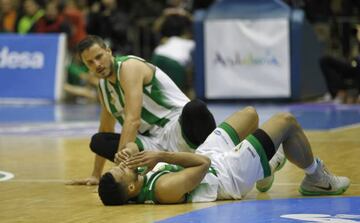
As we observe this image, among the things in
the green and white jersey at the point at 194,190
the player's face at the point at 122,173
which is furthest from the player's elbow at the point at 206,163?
the player's face at the point at 122,173

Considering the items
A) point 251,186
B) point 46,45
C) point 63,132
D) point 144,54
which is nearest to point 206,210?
Result: point 251,186

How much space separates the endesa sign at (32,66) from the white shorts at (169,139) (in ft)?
38.6

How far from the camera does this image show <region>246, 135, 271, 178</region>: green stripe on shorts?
668 cm

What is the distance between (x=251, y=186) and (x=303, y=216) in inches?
32.5

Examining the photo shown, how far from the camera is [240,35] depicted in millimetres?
17906

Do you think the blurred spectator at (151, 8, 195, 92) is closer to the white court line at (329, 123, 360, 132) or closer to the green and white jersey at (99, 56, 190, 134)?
the white court line at (329, 123, 360, 132)

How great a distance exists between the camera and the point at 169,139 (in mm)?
7816

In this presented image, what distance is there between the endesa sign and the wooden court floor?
23.2ft

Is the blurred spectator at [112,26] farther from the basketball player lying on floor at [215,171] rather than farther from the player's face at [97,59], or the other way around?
the basketball player lying on floor at [215,171]

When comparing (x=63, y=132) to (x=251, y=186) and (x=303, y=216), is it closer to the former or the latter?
(x=251, y=186)

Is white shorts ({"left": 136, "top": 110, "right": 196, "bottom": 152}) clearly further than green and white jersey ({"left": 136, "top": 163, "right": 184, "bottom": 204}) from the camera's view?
Yes

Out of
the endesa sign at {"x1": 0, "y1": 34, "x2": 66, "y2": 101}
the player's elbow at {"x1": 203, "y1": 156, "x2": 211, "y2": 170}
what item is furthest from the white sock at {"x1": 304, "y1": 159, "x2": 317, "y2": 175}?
the endesa sign at {"x1": 0, "y1": 34, "x2": 66, "y2": 101}

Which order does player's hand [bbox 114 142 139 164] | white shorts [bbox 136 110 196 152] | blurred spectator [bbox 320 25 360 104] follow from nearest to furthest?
player's hand [bbox 114 142 139 164] < white shorts [bbox 136 110 196 152] < blurred spectator [bbox 320 25 360 104]

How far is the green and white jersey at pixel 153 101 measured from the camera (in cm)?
762
